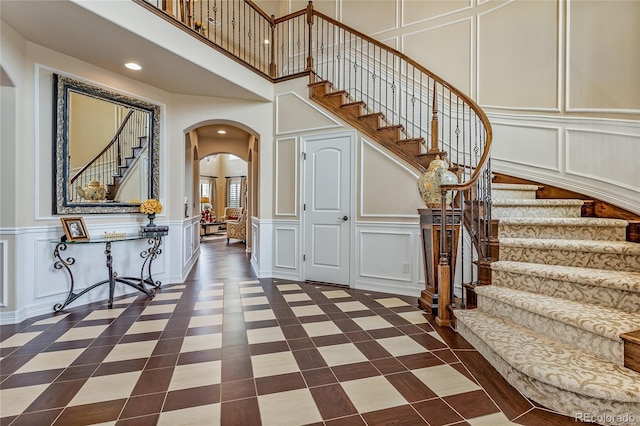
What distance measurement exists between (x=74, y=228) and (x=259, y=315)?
7.01ft

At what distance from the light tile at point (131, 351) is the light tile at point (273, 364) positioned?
813 millimetres

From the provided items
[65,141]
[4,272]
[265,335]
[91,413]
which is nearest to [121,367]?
[91,413]

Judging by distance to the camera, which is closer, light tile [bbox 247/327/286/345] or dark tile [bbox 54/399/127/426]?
dark tile [bbox 54/399/127/426]

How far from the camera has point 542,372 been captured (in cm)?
161

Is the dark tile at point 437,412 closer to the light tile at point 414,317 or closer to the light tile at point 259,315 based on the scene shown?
the light tile at point 414,317

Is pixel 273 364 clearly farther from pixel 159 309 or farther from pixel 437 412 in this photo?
pixel 159 309

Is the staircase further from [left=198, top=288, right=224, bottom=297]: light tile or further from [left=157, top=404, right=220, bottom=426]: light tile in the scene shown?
[left=198, top=288, right=224, bottom=297]: light tile

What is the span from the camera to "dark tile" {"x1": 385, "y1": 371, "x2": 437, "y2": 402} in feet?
5.75

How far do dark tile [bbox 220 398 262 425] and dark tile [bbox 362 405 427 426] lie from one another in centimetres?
56

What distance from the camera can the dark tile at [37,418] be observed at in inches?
60.3

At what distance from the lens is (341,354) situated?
2264 mm

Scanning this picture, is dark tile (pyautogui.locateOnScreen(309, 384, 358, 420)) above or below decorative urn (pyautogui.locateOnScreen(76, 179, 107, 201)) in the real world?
below

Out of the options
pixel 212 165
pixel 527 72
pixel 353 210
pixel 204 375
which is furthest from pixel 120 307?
pixel 212 165

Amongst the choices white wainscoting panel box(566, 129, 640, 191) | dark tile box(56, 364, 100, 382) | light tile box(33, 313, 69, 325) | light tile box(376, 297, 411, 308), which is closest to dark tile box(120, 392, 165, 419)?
dark tile box(56, 364, 100, 382)
